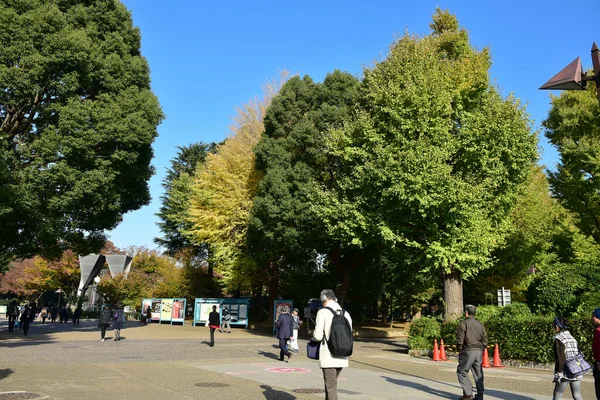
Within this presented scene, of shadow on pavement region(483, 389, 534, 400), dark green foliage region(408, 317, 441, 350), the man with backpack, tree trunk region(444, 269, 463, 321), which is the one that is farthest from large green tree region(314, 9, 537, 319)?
the man with backpack

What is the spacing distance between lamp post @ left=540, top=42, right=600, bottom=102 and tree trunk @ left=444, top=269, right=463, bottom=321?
37.2ft

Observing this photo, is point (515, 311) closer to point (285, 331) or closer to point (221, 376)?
point (285, 331)

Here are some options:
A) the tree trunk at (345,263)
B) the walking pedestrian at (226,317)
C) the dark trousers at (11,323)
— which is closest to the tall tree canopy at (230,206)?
the walking pedestrian at (226,317)

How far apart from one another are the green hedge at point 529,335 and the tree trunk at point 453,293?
2164 millimetres

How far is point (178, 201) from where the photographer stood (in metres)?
43.8

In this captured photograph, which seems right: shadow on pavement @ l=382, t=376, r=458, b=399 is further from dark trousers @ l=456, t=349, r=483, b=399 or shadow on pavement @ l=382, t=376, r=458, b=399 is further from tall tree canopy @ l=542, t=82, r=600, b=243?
tall tree canopy @ l=542, t=82, r=600, b=243

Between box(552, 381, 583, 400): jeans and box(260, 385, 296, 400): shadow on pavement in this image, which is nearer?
box(552, 381, 583, 400): jeans

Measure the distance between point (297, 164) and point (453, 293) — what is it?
11.0 metres

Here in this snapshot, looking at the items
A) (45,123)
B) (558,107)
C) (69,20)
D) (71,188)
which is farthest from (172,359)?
(558,107)

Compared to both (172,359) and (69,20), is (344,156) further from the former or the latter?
(69,20)

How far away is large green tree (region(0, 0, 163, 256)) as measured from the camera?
18609 millimetres

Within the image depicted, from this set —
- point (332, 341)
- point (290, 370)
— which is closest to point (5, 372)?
point (290, 370)

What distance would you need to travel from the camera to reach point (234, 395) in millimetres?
8547

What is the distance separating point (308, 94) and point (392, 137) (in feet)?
31.1
